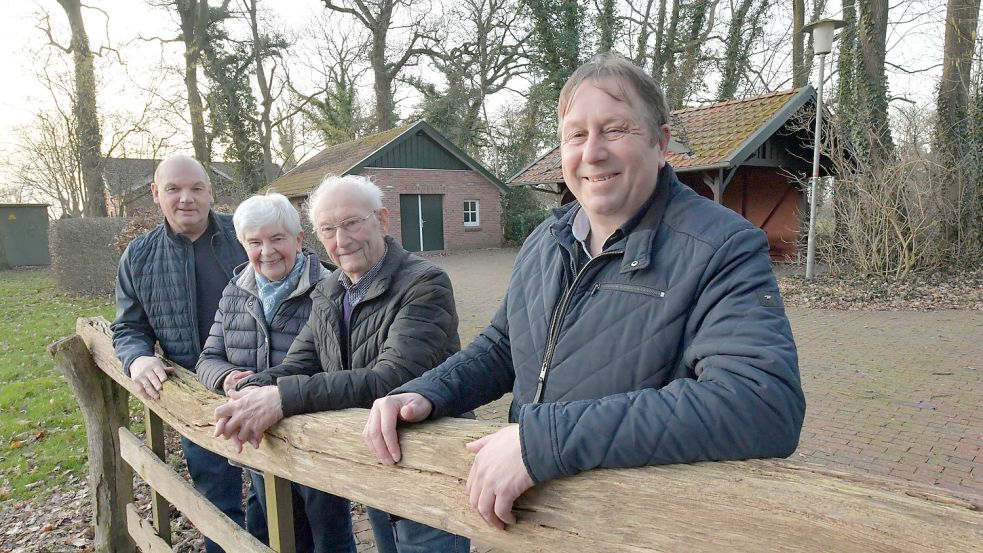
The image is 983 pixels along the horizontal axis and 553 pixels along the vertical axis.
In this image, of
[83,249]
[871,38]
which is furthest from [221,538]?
[871,38]

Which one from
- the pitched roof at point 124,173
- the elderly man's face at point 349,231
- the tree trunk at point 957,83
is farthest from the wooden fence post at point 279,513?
the pitched roof at point 124,173

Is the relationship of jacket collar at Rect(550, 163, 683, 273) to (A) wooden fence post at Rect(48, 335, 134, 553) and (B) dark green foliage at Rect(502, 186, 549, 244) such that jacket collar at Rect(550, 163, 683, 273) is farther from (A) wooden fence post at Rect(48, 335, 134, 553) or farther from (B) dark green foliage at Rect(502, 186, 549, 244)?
(B) dark green foliage at Rect(502, 186, 549, 244)

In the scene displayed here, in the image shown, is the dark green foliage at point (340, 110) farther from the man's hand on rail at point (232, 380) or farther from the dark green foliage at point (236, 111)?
the man's hand on rail at point (232, 380)

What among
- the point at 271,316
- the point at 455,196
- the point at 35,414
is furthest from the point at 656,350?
the point at 455,196

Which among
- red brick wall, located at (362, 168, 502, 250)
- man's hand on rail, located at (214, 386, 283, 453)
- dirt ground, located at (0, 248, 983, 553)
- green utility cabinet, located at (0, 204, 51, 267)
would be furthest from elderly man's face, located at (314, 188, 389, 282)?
green utility cabinet, located at (0, 204, 51, 267)

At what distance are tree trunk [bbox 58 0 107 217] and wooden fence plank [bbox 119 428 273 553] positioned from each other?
1807 centimetres

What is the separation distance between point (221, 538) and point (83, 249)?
543 inches

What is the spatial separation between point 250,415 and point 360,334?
1.48ft

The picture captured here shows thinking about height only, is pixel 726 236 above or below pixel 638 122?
below

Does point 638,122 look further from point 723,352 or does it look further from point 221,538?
point 221,538

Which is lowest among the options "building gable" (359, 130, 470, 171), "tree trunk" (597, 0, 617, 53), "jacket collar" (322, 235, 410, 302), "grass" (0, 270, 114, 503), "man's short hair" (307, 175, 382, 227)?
"grass" (0, 270, 114, 503)

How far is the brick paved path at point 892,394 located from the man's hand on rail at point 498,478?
4.45 ft

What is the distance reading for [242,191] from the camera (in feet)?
73.9

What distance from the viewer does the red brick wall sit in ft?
70.6
